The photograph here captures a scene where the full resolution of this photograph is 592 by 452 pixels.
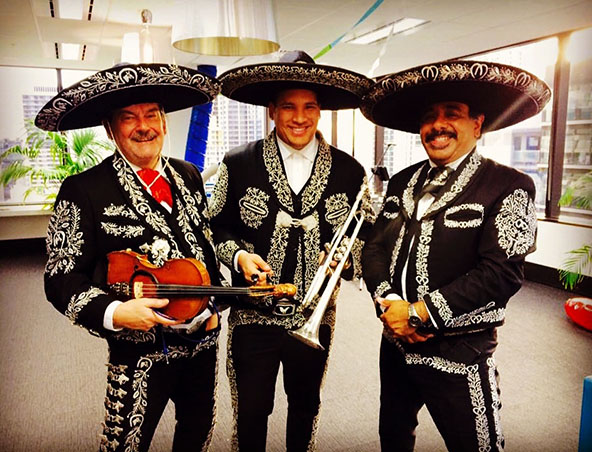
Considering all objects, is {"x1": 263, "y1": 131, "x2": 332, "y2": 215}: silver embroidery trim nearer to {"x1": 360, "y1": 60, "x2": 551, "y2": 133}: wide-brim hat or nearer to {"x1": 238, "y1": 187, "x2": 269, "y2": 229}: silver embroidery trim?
{"x1": 238, "y1": 187, "x2": 269, "y2": 229}: silver embroidery trim

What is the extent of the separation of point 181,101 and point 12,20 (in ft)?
15.0

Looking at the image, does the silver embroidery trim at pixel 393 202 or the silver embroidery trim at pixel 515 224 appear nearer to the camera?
the silver embroidery trim at pixel 515 224

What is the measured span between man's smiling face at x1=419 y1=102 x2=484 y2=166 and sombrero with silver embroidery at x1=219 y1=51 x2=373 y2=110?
0.36m

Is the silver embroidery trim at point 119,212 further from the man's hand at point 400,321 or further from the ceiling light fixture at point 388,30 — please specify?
the ceiling light fixture at point 388,30

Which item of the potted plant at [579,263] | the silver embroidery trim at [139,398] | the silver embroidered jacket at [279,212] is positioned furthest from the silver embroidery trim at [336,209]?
the potted plant at [579,263]

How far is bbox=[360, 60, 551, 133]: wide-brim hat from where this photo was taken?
4.83 feet

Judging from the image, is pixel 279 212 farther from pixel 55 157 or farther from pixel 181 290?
pixel 55 157

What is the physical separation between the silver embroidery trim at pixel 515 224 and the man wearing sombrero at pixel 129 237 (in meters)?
0.96

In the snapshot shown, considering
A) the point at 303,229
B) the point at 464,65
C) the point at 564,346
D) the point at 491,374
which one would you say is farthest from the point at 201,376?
the point at 564,346

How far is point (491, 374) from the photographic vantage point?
152 centimetres

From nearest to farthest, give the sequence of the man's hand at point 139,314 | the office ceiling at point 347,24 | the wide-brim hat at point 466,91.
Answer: the man's hand at point 139,314
the wide-brim hat at point 466,91
the office ceiling at point 347,24

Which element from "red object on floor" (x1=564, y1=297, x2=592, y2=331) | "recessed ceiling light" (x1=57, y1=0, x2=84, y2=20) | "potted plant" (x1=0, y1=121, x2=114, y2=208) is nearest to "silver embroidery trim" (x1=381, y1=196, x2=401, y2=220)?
"red object on floor" (x1=564, y1=297, x2=592, y2=331)

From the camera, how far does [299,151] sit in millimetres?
1907

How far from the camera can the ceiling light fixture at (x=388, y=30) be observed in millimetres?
5039
